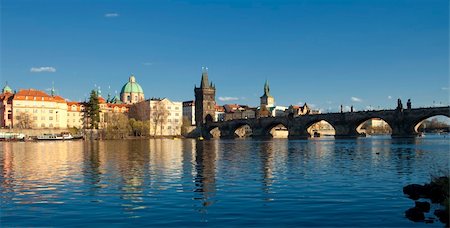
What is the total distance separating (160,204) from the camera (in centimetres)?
2066

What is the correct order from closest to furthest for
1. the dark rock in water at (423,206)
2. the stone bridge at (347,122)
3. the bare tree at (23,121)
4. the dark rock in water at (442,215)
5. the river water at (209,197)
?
the dark rock in water at (442,215)
the river water at (209,197)
the dark rock in water at (423,206)
the stone bridge at (347,122)
the bare tree at (23,121)

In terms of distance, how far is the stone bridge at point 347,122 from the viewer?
11500cm

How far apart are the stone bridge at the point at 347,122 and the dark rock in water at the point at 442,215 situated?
94.7m

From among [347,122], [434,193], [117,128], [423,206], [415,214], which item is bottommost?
[415,214]

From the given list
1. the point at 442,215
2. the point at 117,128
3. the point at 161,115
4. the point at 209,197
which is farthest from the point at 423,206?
the point at 161,115

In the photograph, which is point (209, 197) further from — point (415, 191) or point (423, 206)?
point (415, 191)

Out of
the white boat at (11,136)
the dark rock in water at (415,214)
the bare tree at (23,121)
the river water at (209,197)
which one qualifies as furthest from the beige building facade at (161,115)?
the dark rock in water at (415,214)

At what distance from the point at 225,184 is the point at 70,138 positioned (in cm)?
11832

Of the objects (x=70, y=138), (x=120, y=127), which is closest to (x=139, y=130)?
(x=120, y=127)

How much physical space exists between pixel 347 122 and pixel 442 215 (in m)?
119

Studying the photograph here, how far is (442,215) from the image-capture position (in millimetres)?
17281

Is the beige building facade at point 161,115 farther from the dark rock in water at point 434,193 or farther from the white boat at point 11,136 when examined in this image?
the dark rock in water at point 434,193

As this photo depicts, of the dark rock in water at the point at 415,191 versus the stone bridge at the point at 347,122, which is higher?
the stone bridge at the point at 347,122

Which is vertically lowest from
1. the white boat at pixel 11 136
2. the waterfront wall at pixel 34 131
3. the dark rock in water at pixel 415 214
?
the dark rock in water at pixel 415 214
